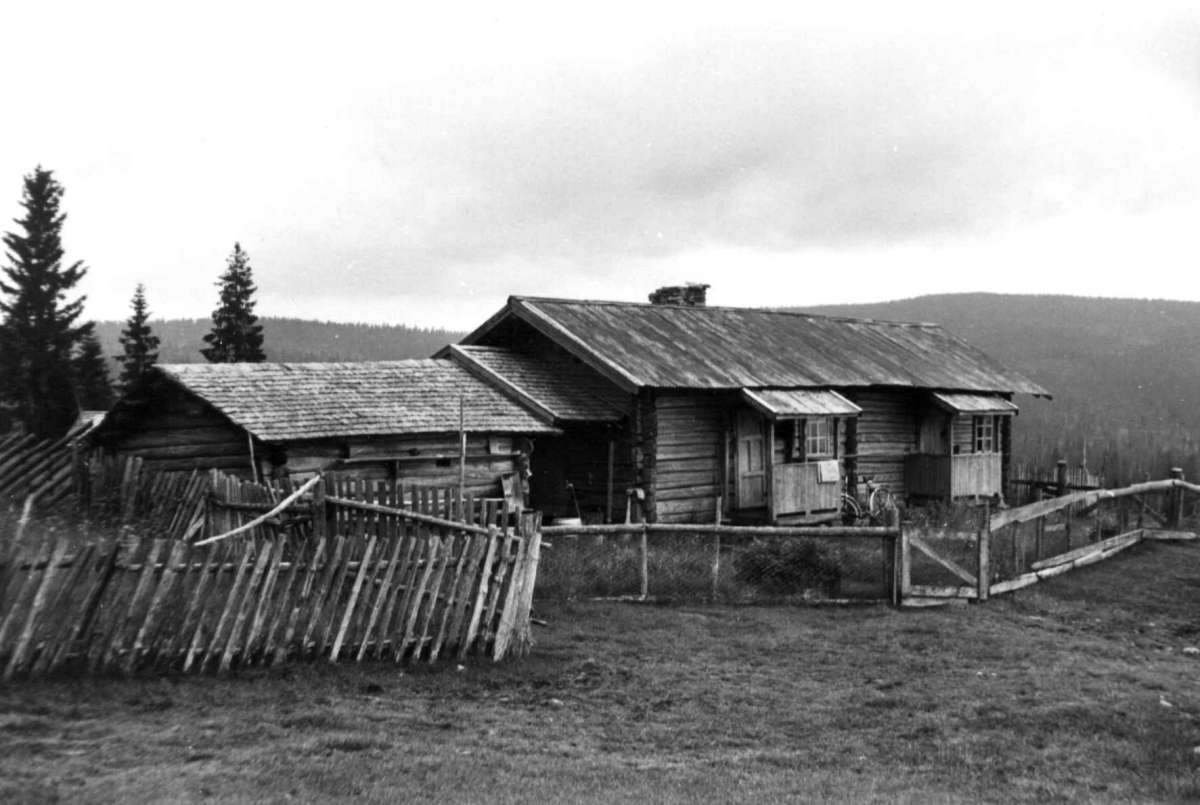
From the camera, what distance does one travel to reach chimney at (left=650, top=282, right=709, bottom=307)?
3316 cm

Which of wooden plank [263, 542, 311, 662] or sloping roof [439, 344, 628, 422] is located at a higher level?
sloping roof [439, 344, 628, 422]

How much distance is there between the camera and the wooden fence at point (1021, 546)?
49.5 feet

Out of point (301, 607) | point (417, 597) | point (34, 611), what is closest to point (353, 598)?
point (301, 607)

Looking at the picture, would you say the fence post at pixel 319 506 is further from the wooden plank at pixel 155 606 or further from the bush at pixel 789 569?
the bush at pixel 789 569

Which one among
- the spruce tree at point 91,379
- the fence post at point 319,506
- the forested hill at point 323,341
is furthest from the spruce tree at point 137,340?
the forested hill at point 323,341

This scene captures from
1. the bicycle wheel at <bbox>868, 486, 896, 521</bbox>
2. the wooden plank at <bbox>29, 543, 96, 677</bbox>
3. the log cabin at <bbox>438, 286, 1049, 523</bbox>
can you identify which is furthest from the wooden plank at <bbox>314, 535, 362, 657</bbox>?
the bicycle wheel at <bbox>868, 486, 896, 521</bbox>

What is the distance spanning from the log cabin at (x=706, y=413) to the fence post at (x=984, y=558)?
7.71 m

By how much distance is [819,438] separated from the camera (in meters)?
27.0

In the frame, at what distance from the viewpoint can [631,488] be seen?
78.9 feet

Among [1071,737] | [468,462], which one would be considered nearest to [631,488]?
[468,462]

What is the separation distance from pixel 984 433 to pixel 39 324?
36941mm

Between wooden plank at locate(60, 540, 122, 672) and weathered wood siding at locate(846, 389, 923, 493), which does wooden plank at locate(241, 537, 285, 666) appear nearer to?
wooden plank at locate(60, 540, 122, 672)

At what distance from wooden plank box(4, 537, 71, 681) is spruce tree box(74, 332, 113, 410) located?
42.5 metres

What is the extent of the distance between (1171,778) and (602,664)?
5.01 meters
